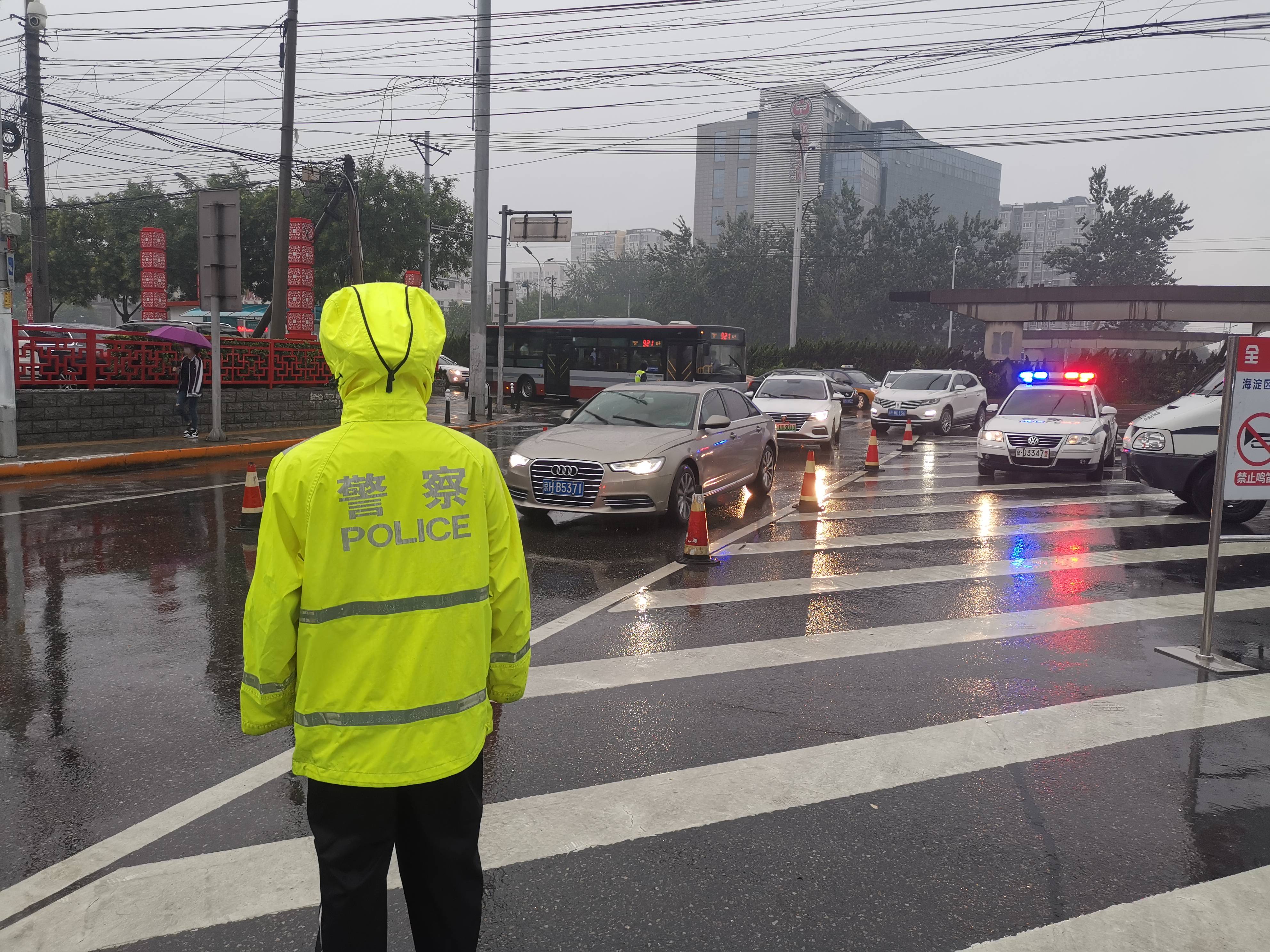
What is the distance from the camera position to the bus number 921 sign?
6.15 meters

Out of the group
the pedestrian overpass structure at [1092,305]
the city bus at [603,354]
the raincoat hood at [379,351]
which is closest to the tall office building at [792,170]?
the pedestrian overpass structure at [1092,305]

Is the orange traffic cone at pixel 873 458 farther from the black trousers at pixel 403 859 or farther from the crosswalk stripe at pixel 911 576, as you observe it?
the black trousers at pixel 403 859

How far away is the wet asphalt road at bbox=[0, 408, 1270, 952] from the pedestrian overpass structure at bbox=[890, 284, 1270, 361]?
3043 centimetres

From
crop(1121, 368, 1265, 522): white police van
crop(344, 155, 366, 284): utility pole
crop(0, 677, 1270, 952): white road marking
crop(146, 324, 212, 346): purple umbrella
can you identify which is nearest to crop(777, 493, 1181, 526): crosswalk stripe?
crop(1121, 368, 1265, 522): white police van

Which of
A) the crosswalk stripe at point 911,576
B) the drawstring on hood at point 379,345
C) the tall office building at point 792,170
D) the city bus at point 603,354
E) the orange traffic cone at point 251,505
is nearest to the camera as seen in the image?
the drawstring on hood at point 379,345

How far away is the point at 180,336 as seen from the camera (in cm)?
1709

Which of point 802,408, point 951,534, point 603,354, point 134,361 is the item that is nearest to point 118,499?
point 134,361

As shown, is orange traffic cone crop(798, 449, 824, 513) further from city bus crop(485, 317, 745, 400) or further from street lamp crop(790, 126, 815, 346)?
street lamp crop(790, 126, 815, 346)

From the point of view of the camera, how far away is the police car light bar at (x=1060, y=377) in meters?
17.0

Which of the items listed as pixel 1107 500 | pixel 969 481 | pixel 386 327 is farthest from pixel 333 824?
pixel 969 481

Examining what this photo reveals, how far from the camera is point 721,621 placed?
6918 mm

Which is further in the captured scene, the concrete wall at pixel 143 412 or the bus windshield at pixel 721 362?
the bus windshield at pixel 721 362

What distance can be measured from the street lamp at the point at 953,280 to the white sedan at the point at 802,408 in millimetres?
49651

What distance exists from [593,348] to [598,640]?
27.2 metres
